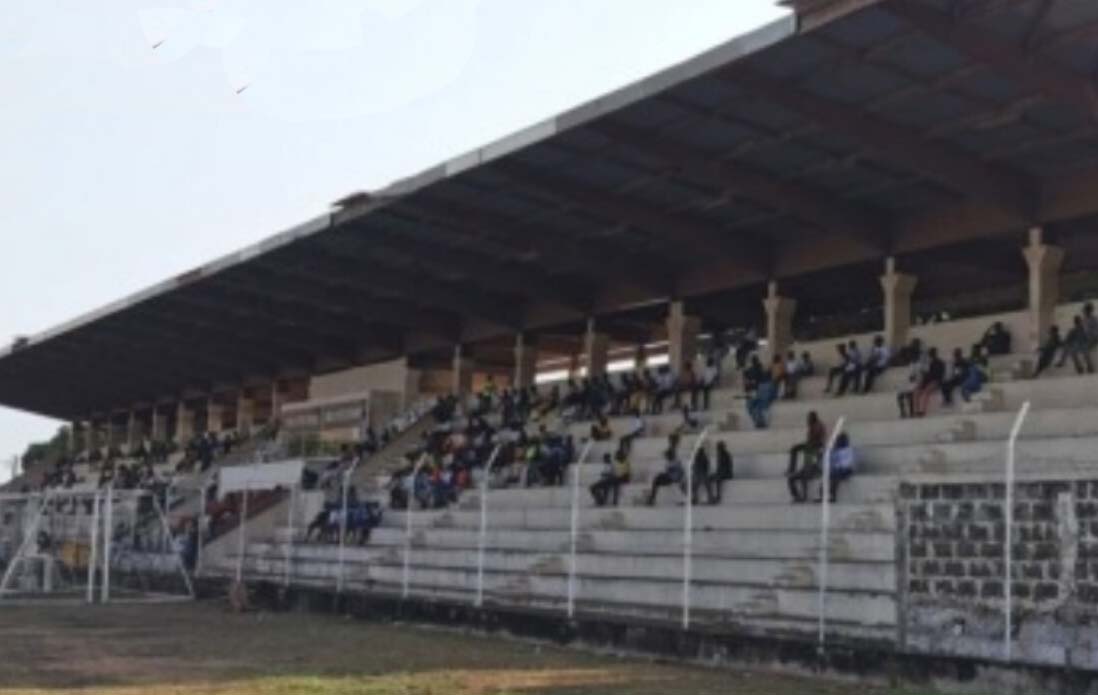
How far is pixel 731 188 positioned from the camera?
28641 millimetres

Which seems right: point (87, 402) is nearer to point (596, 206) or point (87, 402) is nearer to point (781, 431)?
point (596, 206)

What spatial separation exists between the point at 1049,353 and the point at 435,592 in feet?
33.0

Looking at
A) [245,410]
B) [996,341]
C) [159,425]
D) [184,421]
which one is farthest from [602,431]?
[159,425]

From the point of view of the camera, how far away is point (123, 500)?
3794 centimetres

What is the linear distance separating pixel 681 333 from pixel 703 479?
14.4 metres

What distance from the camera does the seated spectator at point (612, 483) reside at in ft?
85.0

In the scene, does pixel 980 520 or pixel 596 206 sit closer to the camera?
pixel 980 520

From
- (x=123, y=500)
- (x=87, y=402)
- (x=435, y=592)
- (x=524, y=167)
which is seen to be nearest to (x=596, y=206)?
(x=524, y=167)

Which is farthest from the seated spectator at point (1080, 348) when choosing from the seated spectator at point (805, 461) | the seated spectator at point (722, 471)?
the seated spectator at point (722, 471)

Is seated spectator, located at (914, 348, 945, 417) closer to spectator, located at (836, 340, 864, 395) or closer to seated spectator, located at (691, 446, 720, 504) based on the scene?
spectator, located at (836, 340, 864, 395)

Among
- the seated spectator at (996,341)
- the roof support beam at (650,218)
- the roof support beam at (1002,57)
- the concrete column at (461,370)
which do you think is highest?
the roof support beam at (1002,57)

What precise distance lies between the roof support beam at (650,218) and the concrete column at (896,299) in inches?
126

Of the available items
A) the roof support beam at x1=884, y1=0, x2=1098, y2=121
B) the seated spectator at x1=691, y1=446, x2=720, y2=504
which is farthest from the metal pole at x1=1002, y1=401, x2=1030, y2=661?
the seated spectator at x1=691, y1=446, x2=720, y2=504

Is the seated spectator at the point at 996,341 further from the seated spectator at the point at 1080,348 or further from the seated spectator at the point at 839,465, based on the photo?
the seated spectator at the point at 839,465
